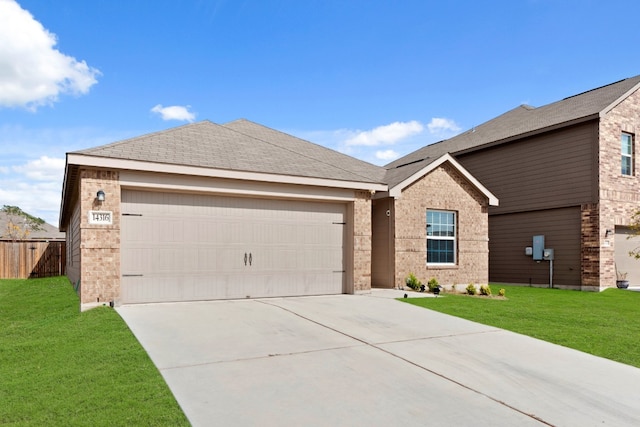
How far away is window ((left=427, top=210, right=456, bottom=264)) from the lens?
14258 mm

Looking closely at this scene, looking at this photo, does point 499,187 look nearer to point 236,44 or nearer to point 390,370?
point 236,44


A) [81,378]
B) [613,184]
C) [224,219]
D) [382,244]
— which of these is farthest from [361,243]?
[613,184]

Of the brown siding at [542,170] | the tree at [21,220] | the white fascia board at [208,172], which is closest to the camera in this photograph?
the white fascia board at [208,172]

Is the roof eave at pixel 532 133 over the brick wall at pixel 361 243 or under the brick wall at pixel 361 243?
over

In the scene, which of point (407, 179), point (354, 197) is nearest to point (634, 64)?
point (407, 179)

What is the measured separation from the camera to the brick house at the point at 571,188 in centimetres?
1597

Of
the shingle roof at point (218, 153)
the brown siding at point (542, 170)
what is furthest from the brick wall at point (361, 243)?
the brown siding at point (542, 170)

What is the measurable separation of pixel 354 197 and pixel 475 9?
23.6ft

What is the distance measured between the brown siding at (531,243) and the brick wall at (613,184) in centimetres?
81

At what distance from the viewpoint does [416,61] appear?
16000mm

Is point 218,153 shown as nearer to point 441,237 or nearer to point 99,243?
point 99,243

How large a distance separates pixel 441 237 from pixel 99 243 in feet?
33.1

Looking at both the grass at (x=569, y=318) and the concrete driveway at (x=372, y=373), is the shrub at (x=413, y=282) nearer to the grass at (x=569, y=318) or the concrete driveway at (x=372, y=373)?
the grass at (x=569, y=318)

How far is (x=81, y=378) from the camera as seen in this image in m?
4.80
